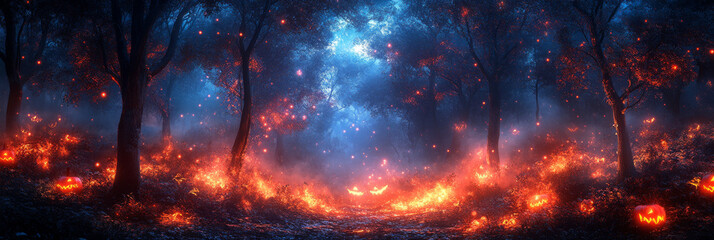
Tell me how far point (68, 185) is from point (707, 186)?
19635mm

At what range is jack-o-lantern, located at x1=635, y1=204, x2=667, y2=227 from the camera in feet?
29.8

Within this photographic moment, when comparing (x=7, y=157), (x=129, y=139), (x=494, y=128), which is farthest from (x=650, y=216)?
(x=7, y=157)

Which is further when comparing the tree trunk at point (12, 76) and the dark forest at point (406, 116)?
the tree trunk at point (12, 76)

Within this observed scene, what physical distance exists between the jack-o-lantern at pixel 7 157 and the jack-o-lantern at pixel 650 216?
66.7 feet

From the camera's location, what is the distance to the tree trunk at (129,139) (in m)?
11.5

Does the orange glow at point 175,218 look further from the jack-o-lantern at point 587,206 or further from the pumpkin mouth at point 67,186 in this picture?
the jack-o-lantern at point 587,206

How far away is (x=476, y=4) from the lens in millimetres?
21656

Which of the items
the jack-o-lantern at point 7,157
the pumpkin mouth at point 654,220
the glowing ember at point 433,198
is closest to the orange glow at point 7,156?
the jack-o-lantern at point 7,157

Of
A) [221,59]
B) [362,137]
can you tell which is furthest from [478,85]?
[362,137]

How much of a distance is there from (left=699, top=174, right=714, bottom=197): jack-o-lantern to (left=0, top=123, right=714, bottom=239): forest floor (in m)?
0.18

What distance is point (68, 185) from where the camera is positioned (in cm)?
1135

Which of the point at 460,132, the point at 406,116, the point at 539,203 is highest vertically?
the point at 406,116

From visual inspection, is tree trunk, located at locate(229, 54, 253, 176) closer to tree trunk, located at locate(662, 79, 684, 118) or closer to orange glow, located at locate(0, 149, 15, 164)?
orange glow, located at locate(0, 149, 15, 164)

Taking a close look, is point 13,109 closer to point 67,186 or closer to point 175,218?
point 67,186
